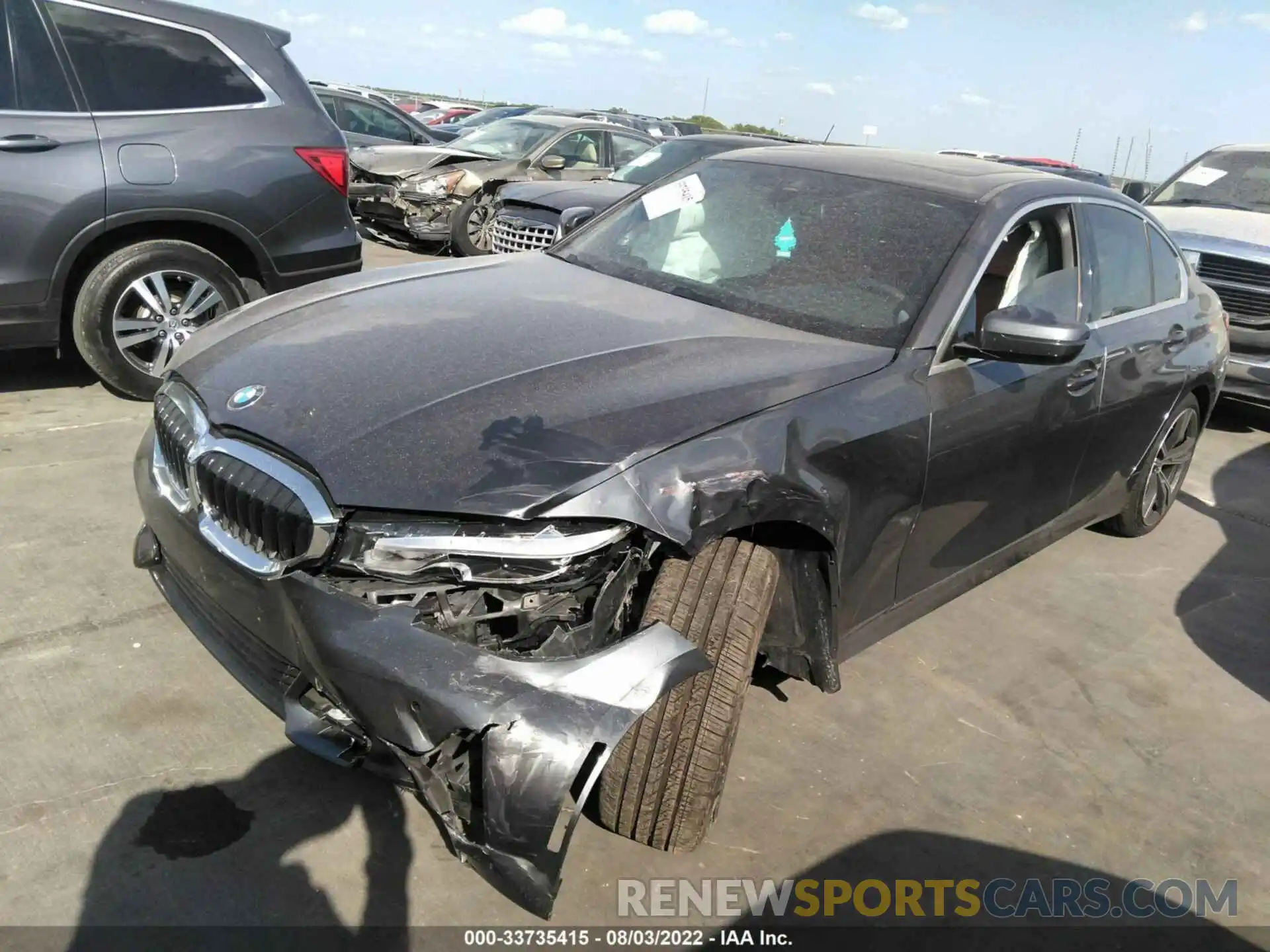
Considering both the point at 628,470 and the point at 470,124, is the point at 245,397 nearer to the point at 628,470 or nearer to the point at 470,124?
the point at 628,470

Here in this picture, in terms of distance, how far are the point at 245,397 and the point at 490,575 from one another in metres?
0.88

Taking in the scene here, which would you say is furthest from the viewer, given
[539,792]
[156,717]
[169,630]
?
[169,630]

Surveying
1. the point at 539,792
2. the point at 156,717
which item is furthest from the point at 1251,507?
the point at 156,717

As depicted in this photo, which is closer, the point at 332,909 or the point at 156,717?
the point at 332,909

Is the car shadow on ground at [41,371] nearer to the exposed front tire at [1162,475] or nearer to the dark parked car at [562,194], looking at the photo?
→ the dark parked car at [562,194]

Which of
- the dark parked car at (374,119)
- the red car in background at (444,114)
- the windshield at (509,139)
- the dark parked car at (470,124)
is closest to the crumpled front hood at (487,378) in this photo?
the windshield at (509,139)

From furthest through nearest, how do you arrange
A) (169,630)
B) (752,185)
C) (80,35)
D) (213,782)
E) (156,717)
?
1. (80,35)
2. (752,185)
3. (169,630)
4. (156,717)
5. (213,782)

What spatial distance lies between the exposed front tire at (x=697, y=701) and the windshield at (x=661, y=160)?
680 cm

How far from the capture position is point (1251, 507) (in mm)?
5543

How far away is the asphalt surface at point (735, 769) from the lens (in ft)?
7.60

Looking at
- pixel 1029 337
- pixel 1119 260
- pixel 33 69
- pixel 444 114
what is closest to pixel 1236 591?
pixel 1119 260

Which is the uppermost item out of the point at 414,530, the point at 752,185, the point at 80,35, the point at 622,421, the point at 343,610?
the point at 80,35

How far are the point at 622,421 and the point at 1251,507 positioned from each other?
475 cm

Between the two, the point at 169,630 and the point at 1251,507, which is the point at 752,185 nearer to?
the point at 169,630
